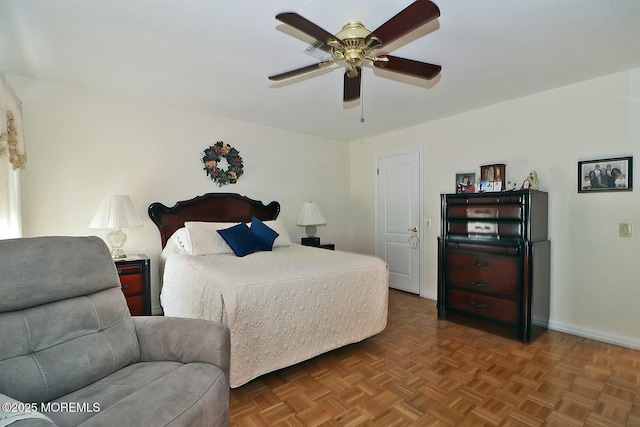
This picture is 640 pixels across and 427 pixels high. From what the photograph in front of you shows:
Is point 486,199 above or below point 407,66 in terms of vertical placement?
below

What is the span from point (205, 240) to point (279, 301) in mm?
1468

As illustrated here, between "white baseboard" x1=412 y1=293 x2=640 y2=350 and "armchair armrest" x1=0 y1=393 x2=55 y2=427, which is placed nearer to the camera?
"armchair armrest" x1=0 y1=393 x2=55 y2=427

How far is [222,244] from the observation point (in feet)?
10.6

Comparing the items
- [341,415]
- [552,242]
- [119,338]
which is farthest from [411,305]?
[119,338]

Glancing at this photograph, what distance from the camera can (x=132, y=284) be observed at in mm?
2932

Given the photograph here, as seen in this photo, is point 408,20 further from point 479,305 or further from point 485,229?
point 479,305

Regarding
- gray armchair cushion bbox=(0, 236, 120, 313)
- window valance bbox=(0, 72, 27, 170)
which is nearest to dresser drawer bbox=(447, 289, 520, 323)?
gray armchair cushion bbox=(0, 236, 120, 313)

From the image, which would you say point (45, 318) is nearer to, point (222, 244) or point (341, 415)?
point (341, 415)

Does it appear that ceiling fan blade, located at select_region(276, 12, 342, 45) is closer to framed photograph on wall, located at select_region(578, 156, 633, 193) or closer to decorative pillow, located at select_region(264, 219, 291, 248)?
decorative pillow, located at select_region(264, 219, 291, 248)

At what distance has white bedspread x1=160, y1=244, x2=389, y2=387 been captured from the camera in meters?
1.94

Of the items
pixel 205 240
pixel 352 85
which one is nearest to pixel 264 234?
pixel 205 240

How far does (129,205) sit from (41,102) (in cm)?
122

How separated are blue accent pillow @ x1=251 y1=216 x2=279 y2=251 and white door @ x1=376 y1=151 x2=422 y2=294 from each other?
192 centimetres

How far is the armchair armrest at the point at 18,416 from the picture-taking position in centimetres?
77
